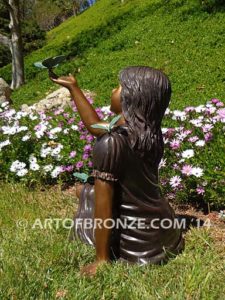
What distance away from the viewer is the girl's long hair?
10.6 ft

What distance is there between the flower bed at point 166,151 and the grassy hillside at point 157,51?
2989 millimetres

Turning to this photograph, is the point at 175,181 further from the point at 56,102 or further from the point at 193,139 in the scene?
the point at 56,102

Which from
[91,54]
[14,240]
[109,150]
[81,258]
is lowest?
[91,54]

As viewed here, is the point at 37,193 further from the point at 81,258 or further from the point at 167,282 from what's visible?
the point at 167,282

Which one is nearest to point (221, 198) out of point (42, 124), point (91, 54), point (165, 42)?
point (42, 124)

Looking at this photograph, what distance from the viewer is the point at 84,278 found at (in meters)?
3.05

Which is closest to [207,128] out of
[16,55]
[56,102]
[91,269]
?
[91,269]

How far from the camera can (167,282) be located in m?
3.16

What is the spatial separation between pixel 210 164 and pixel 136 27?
11236 mm

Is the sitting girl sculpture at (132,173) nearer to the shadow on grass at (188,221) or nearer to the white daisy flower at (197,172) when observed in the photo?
the shadow on grass at (188,221)

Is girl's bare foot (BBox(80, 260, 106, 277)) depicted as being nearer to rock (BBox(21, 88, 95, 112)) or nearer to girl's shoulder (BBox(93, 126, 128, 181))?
girl's shoulder (BBox(93, 126, 128, 181))

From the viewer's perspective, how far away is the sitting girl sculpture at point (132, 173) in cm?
324

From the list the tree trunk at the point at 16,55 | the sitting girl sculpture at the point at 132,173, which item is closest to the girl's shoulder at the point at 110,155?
the sitting girl sculpture at the point at 132,173

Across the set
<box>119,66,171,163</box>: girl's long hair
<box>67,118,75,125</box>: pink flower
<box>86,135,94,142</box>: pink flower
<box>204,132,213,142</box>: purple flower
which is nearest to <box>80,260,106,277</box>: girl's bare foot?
<box>119,66,171,163</box>: girl's long hair
